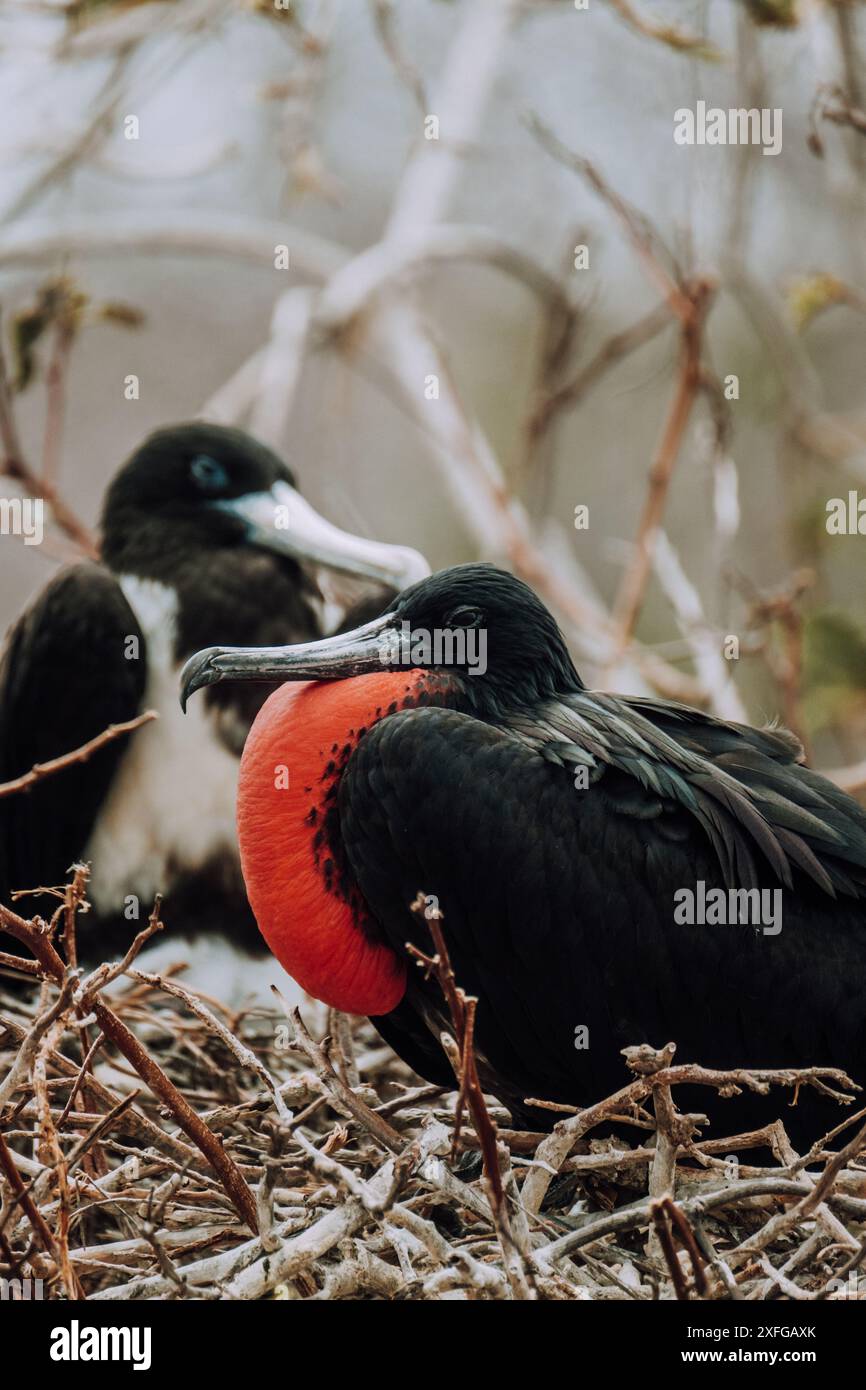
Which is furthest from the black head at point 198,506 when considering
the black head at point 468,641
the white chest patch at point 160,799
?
the black head at point 468,641

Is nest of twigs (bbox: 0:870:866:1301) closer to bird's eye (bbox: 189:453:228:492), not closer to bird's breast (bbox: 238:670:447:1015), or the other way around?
bird's breast (bbox: 238:670:447:1015)

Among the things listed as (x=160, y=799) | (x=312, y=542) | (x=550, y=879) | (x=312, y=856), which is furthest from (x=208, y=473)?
(x=550, y=879)

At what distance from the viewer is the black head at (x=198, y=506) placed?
14.2 ft

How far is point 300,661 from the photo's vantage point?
2.99 m

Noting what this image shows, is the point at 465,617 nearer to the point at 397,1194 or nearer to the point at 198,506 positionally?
the point at 397,1194

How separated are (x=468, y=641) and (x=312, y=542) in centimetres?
125

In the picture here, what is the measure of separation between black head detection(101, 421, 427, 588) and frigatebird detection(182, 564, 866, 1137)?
1.38m

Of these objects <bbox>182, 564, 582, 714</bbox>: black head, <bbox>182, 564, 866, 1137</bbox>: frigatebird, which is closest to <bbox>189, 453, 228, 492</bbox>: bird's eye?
<bbox>182, 564, 582, 714</bbox>: black head

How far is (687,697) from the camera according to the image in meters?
4.87

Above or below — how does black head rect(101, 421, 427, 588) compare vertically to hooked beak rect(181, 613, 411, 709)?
above

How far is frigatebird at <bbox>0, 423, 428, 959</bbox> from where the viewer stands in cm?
403

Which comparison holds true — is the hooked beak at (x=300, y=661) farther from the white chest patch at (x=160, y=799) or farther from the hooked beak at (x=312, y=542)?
the white chest patch at (x=160, y=799)
